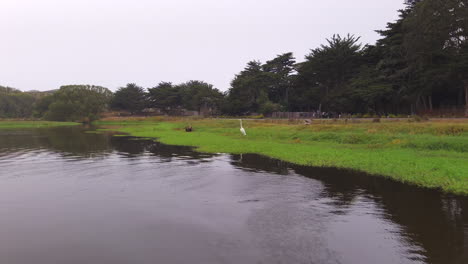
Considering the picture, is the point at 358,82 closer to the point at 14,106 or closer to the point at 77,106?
the point at 77,106

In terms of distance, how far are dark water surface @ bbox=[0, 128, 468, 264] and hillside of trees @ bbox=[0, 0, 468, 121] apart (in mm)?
36213

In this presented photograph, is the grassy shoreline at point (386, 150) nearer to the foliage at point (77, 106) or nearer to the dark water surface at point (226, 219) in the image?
the dark water surface at point (226, 219)

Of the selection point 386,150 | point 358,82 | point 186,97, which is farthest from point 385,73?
point 186,97

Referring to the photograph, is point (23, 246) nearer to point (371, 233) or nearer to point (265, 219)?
point (265, 219)

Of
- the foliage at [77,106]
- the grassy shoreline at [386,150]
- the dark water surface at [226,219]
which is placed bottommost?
the dark water surface at [226,219]

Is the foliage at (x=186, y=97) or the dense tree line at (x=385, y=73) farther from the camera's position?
the foliage at (x=186, y=97)

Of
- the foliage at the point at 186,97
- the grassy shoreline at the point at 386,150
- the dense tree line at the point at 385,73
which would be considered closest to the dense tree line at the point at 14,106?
the foliage at the point at 186,97

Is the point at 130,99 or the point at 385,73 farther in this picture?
the point at 130,99

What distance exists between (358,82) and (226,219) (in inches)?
2028

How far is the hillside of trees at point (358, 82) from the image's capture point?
41688 mm

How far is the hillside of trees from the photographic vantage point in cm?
4169

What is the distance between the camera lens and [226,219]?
10.3 m

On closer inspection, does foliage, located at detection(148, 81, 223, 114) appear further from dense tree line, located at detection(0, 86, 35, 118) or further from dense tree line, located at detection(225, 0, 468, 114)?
dense tree line, located at detection(0, 86, 35, 118)

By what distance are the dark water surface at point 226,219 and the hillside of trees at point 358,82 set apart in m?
36.2
